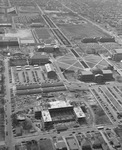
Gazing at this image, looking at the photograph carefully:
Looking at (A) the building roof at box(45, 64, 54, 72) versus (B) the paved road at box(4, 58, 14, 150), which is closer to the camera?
(B) the paved road at box(4, 58, 14, 150)

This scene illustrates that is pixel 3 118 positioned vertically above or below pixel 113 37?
below

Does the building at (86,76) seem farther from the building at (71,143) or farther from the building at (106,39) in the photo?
the building at (106,39)

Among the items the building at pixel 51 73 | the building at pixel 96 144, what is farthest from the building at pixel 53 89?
the building at pixel 96 144

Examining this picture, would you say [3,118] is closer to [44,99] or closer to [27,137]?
[27,137]

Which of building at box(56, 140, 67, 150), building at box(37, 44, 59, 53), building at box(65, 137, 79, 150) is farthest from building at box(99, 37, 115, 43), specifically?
building at box(56, 140, 67, 150)

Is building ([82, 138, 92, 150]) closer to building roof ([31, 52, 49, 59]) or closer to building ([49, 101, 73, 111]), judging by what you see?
building ([49, 101, 73, 111])

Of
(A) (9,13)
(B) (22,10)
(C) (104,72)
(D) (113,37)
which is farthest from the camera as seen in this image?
(B) (22,10)

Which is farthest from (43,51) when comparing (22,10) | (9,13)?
(22,10)
